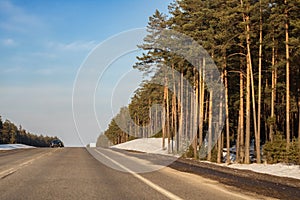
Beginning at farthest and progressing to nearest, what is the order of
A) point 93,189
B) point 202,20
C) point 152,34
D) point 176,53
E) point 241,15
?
point 152,34, point 176,53, point 202,20, point 241,15, point 93,189

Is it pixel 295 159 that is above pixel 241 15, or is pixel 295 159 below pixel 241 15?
below

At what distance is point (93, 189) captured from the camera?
1134 cm

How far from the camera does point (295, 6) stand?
89.8 feet

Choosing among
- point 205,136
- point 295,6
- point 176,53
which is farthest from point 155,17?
point 295,6

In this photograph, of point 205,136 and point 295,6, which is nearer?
point 295,6

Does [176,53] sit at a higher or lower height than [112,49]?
higher

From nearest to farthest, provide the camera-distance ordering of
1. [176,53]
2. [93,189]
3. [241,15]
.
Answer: [93,189], [241,15], [176,53]

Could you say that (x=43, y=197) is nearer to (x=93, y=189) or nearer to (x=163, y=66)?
(x=93, y=189)

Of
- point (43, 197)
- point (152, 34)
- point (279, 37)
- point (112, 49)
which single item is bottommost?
point (43, 197)

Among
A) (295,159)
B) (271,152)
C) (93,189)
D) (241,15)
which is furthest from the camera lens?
(241,15)

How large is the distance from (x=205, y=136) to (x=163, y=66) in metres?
10.6

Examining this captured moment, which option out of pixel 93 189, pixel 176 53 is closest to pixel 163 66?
pixel 176 53

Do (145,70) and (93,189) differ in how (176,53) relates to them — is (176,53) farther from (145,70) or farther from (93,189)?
(93,189)

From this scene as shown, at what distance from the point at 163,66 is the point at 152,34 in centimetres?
454
